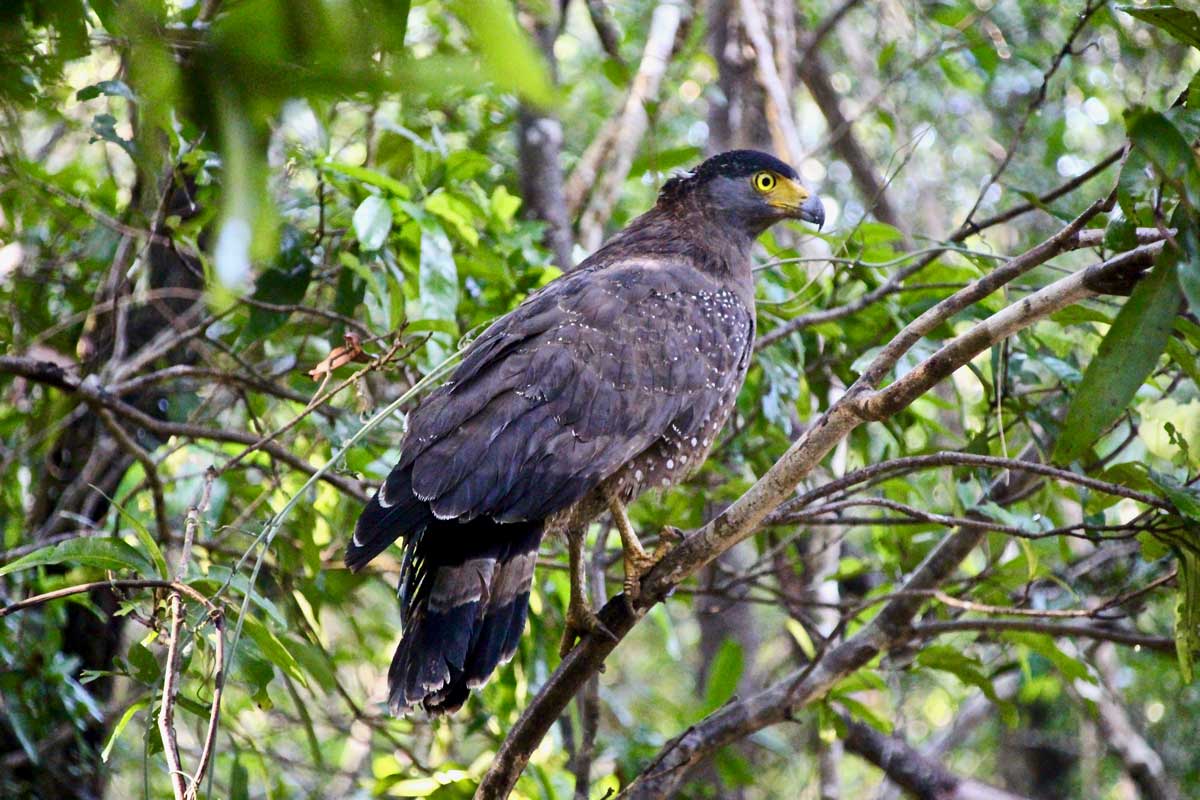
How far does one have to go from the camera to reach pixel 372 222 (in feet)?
13.1

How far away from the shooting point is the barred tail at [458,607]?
3195 mm

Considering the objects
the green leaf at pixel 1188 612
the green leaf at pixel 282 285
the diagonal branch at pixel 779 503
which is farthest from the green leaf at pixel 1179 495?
the green leaf at pixel 282 285

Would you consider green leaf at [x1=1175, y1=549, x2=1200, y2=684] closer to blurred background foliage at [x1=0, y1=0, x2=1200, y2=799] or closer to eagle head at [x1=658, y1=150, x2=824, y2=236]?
blurred background foliage at [x1=0, y1=0, x2=1200, y2=799]

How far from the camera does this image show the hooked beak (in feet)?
15.4

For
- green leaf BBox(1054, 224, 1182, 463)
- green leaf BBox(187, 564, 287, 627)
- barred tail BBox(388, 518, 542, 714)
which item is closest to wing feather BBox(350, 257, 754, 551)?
barred tail BBox(388, 518, 542, 714)

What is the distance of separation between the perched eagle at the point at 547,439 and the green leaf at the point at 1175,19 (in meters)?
1.85

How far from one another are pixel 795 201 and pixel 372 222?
5.68 ft

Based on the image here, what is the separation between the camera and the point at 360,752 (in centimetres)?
818

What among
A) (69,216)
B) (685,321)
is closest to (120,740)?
(69,216)

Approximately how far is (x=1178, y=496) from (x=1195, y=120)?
107 centimetres

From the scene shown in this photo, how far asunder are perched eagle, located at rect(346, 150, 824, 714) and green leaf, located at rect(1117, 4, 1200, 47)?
6.08 feet

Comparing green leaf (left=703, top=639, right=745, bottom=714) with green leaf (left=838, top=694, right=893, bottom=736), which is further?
green leaf (left=703, top=639, right=745, bottom=714)

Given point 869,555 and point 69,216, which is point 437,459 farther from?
point 869,555

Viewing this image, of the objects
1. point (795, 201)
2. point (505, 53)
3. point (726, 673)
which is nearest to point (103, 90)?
point (795, 201)
